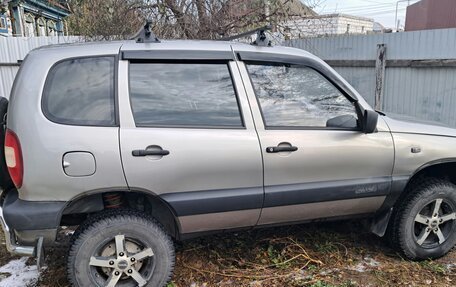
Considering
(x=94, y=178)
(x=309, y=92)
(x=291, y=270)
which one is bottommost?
(x=291, y=270)

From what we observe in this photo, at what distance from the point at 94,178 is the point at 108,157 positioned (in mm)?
162

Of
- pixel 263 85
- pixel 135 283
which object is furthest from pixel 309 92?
pixel 135 283

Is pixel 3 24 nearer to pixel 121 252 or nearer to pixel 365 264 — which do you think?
pixel 121 252

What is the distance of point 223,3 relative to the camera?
7203 mm

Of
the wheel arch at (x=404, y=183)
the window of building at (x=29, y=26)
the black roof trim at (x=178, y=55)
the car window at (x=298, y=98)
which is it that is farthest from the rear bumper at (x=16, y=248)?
the window of building at (x=29, y=26)

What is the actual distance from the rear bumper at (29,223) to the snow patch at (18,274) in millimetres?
771

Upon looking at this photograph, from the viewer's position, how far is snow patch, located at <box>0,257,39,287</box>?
326 cm

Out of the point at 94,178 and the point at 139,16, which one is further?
the point at 139,16

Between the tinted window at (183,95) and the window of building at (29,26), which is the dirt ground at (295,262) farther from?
the window of building at (29,26)

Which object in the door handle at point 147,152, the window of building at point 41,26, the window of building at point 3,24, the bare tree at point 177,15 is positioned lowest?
the door handle at point 147,152

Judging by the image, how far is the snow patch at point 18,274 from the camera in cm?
326

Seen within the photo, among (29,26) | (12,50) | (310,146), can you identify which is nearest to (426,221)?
(310,146)

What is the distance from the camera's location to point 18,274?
3.39 m

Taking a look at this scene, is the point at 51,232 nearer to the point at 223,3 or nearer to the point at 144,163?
the point at 144,163
